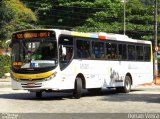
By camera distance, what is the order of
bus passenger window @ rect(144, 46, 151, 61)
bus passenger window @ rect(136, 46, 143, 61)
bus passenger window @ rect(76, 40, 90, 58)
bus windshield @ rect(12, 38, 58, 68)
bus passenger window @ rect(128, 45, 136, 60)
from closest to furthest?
bus windshield @ rect(12, 38, 58, 68)
bus passenger window @ rect(76, 40, 90, 58)
bus passenger window @ rect(128, 45, 136, 60)
bus passenger window @ rect(136, 46, 143, 61)
bus passenger window @ rect(144, 46, 151, 61)

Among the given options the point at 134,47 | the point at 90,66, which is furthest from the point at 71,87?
the point at 134,47

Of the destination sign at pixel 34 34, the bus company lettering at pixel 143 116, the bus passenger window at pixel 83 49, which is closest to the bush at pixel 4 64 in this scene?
the bus passenger window at pixel 83 49

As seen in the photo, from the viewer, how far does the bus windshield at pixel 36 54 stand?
22.8 m

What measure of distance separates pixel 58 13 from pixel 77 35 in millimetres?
50343

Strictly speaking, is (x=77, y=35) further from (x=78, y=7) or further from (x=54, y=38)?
(x=78, y=7)

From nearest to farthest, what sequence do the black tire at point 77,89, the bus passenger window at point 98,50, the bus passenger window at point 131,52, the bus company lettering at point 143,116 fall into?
the bus company lettering at point 143,116 → the black tire at point 77,89 → the bus passenger window at point 98,50 → the bus passenger window at point 131,52

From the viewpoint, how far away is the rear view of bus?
22.7 metres

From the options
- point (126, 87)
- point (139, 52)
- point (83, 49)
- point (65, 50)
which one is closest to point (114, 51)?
point (126, 87)

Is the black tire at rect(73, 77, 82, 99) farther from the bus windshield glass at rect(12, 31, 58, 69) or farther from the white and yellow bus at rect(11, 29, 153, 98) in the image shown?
the bus windshield glass at rect(12, 31, 58, 69)

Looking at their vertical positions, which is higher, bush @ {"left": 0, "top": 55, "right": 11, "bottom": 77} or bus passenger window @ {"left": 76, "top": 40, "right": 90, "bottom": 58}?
bus passenger window @ {"left": 76, "top": 40, "right": 90, "bottom": 58}

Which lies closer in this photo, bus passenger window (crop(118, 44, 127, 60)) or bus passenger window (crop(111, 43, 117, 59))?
bus passenger window (crop(111, 43, 117, 59))

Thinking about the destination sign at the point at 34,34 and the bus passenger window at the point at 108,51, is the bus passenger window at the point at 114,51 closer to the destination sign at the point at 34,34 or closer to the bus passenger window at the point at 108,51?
the bus passenger window at the point at 108,51

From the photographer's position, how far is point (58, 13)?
244 feet

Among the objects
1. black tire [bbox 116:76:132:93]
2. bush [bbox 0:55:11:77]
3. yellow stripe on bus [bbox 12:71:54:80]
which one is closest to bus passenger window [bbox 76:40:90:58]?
yellow stripe on bus [bbox 12:71:54:80]
